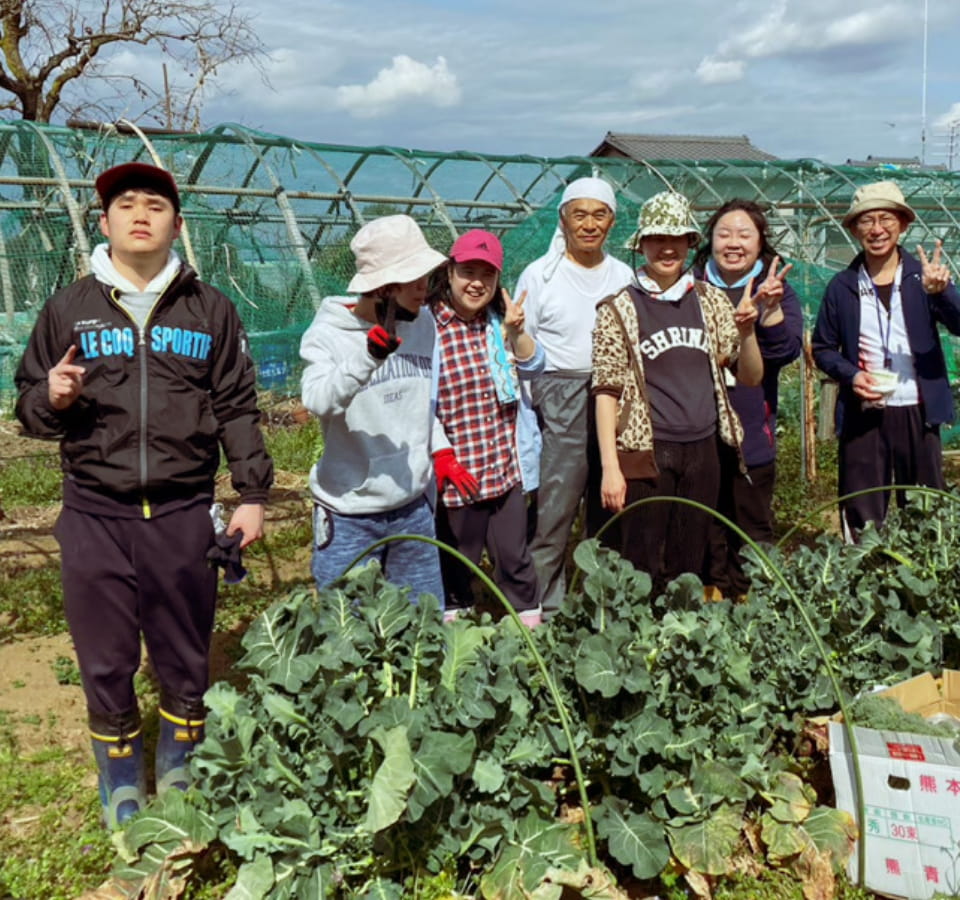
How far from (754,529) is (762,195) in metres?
8.14

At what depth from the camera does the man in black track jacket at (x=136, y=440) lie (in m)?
2.44

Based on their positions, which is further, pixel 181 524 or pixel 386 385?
pixel 386 385

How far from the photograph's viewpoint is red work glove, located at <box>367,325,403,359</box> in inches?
98.8

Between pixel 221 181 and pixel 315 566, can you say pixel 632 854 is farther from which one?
pixel 221 181

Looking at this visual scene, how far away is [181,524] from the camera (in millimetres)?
2555

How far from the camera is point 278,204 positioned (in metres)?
8.57

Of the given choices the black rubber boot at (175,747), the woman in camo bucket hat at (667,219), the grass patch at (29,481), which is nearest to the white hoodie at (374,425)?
the black rubber boot at (175,747)

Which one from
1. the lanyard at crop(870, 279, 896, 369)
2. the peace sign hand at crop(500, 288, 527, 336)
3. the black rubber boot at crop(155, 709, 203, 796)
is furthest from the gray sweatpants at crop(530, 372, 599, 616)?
the black rubber boot at crop(155, 709, 203, 796)

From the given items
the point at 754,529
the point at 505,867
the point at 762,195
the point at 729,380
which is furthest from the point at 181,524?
the point at 762,195

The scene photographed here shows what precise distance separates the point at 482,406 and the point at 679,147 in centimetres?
3077

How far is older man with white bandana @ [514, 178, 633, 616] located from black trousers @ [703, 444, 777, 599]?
0.55m

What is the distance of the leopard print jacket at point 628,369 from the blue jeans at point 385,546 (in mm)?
731

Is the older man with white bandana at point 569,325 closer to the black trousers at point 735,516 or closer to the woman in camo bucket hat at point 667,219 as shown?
the woman in camo bucket hat at point 667,219

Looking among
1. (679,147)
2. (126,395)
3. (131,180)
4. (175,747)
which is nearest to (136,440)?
(126,395)
